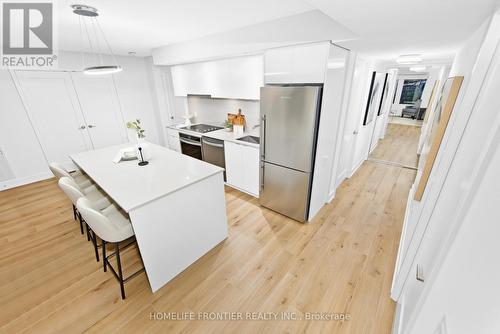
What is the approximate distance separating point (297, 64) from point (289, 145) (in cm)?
95

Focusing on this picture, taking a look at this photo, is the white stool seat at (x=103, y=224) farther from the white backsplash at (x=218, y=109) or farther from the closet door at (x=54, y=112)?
the closet door at (x=54, y=112)

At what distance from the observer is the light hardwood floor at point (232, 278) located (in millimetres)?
1678

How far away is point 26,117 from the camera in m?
3.75

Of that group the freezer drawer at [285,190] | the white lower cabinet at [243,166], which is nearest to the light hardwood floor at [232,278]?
the freezer drawer at [285,190]

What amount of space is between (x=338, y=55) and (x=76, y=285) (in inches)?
147

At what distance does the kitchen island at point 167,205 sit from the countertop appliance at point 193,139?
1.48 m

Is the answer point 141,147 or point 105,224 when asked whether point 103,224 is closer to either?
point 105,224

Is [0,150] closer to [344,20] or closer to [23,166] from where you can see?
[23,166]

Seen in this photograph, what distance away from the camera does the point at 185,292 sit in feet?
6.30

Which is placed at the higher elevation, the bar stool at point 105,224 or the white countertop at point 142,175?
the white countertop at point 142,175

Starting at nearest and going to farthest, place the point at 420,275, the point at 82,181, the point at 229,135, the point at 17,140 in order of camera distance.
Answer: the point at 420,275
the point at 82,181
the point at 229,135
the point at 17,140

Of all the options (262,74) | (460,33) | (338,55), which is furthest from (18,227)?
(460,33)

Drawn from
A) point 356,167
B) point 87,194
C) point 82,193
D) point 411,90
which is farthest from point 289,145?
point 411,90

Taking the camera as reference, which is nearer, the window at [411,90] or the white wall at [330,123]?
→ the white wall at [330,123]
